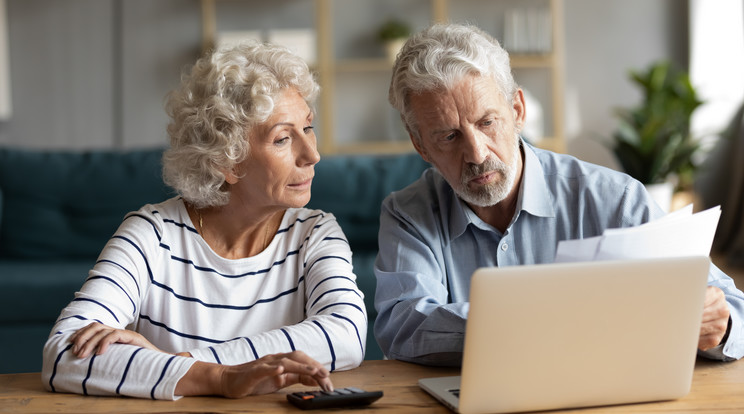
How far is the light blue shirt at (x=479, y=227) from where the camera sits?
4.67 feet

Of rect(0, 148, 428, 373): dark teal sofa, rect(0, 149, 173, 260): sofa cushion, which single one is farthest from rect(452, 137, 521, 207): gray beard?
rect(0, 149, 173, 260): sofa cushion

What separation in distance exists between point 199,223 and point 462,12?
434 centimetres

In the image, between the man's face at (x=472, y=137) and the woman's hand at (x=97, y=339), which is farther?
the man's face at (x=472, y=137)

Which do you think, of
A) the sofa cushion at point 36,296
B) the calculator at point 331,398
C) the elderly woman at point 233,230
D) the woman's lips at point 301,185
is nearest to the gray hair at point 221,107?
the elderly woman at point 233,230

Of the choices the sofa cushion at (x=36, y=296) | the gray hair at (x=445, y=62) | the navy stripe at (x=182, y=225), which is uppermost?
the gray hair at (x=445, y=62)

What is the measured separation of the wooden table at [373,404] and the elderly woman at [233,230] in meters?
0.21

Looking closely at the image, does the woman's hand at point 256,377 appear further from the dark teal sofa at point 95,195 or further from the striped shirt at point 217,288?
the dark teal sofa at point 95,195

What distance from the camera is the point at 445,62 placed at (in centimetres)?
143

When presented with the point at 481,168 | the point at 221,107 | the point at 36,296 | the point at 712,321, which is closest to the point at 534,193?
the point at 481,168

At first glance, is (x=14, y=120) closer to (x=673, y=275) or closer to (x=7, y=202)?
(x=7, y=202)

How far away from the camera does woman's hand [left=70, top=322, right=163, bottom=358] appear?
1.17 meters

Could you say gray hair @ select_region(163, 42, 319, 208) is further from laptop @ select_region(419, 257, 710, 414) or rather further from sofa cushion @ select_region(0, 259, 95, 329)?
sofa cushion @ select_region(0, 259, 95, 329)

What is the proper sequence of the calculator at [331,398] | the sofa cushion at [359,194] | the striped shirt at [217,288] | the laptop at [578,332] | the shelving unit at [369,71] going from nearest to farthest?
the laptop at [578,332] → the calculator at [331,398] → the striped shirt at [217,288] → the sofa cushion at [359,194] → the shelving unit at [369,71]

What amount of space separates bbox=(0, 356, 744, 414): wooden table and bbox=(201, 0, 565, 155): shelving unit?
4297 mm
